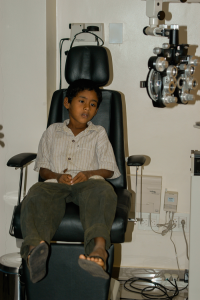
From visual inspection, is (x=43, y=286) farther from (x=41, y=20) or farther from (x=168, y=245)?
(x=41, y=20)

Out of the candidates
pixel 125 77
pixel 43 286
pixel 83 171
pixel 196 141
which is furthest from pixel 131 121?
pixel 43 286

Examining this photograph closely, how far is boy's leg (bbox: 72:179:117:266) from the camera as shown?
1.34 metres

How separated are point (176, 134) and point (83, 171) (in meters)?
0.81

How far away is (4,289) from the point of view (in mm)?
1755

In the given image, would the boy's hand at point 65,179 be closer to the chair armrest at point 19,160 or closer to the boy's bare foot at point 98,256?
the chair armrest at point 19,160

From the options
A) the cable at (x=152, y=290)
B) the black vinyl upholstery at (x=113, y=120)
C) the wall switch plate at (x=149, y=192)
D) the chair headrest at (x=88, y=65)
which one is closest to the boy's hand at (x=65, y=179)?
the black vinyl upholstery at (x=113, y=120)

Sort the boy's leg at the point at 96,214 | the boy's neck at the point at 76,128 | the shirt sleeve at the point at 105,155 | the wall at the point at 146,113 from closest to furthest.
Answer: the boy's leg at the point at 96,214 < the shirt sleeve at the point at 105,155 < the boy's neck at the point at 76,128 < the wall at the point at 146,113

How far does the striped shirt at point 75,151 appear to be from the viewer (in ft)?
5.84

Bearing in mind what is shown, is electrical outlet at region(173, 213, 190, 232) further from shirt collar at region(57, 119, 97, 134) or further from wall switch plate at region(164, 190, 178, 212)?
shirt collar at region(57, 119, 97, 134)

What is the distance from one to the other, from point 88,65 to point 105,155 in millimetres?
487

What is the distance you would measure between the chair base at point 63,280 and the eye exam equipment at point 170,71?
0.75m

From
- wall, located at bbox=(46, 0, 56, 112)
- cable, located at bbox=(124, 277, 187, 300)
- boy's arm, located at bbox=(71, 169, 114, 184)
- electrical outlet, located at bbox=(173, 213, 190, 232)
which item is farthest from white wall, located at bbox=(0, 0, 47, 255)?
electrical outlet, located at bbox=(173, 213, 190, 232)

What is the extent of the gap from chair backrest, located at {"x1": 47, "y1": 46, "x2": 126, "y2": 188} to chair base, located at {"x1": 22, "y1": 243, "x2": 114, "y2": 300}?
50 cm

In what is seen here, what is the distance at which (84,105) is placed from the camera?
1830 mm
